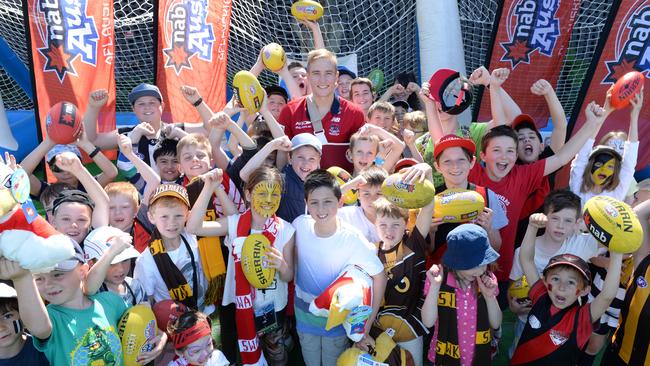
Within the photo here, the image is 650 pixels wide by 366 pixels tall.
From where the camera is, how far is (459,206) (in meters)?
2.67

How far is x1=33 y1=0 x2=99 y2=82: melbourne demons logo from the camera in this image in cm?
445

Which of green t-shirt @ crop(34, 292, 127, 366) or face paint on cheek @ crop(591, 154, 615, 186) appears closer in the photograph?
green t-shirt @ crop(34, 292, 127, 366)

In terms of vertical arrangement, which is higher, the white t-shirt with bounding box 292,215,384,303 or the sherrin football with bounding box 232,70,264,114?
the sherrin football with bounding box 232,70,264,114

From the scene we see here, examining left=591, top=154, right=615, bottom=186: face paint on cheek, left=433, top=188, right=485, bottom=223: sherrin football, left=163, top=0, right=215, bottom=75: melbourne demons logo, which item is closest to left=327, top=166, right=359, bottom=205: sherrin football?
left=433, top=188, right=485, bottom=223: sherrin football

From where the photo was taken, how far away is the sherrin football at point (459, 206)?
266cm

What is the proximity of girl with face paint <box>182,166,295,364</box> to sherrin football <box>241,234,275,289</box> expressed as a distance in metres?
0.09

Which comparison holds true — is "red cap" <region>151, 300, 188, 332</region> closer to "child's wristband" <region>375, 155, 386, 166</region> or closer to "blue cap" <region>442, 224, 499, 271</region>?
"blue cap" <region>442, 224, 499, 271</region>

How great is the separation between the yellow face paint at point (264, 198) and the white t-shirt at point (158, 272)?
42 cm

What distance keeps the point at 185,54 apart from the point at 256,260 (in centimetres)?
317

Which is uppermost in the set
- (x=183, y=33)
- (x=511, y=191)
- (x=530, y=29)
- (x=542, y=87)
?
(x=183, y=33)

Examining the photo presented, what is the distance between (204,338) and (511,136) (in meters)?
2.07

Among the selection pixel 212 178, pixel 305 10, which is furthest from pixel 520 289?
pixel 305 10

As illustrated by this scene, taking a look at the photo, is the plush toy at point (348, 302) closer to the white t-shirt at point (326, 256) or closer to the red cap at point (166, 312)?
the white t-shirt at point (326, 256)

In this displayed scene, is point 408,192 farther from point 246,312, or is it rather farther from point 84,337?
point 84,337
